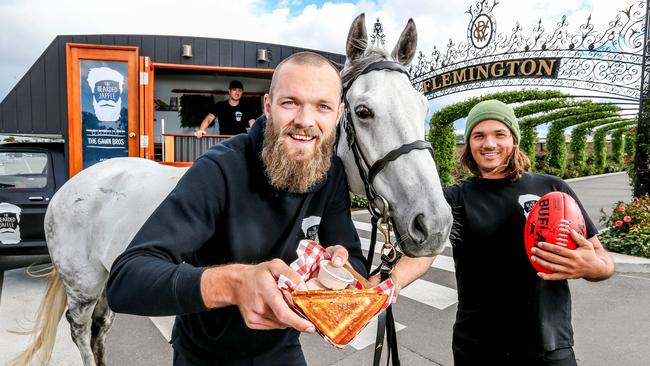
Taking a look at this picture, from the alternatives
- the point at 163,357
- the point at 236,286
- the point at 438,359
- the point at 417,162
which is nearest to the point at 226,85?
the point at 163,357

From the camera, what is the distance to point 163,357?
3.31 metres

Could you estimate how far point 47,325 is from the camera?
115 inches

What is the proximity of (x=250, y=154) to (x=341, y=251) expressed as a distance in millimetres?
508

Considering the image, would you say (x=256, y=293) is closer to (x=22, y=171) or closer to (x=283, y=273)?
(x=283, y=273)

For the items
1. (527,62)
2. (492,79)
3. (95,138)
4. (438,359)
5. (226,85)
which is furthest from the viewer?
(492,79)

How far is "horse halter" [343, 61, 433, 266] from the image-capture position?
150cm

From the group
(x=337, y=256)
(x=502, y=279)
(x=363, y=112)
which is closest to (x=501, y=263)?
(x=502, y=279)

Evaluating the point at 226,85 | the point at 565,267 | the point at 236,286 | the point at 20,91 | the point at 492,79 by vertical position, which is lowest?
the point at 565,267

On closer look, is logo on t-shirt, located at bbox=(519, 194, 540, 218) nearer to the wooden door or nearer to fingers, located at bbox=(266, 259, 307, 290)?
fingers, located at bbox=(266, 259, 307, 290)

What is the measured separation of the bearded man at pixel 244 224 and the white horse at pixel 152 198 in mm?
248

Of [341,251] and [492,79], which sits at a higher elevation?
[492,79]

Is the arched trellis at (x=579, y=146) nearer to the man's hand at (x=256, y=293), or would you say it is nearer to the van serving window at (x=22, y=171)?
the van serving window at (x=22, y=171)

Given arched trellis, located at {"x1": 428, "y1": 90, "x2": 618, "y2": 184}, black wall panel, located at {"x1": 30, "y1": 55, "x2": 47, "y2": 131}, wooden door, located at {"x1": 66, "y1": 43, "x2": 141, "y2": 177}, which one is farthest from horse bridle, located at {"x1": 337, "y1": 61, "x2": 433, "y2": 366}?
arched trellis, located at {"x1": 428, "y1": 90, "x2": 618, "y2": 184}

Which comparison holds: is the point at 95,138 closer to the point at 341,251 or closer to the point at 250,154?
the point at 250,154
